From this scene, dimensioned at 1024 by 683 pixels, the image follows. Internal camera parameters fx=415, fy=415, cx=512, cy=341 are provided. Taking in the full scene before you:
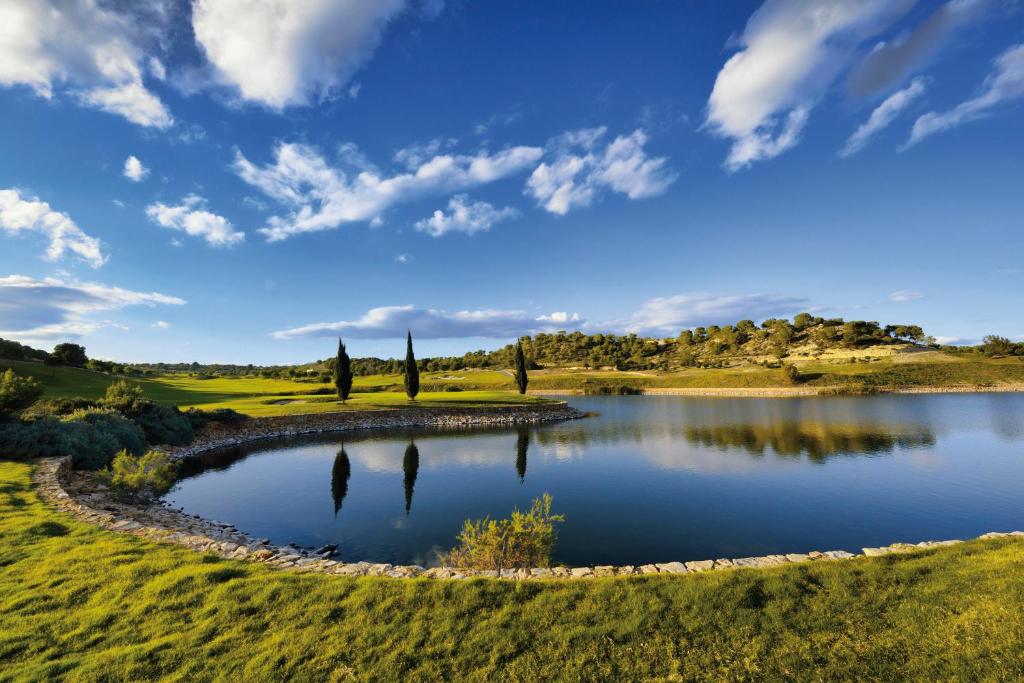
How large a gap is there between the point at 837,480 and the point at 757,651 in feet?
60.9

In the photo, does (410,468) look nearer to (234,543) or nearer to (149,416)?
(234,543)

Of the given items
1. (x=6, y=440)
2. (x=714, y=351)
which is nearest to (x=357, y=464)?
(x=6, y=440)

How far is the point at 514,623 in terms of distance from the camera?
6824 millimetres

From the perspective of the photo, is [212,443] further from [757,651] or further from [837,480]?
[837,480]

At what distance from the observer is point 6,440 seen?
18141 mm

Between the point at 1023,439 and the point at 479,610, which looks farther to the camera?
the point at 1023,439

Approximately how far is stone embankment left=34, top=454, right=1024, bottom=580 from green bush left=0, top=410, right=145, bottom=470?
86.4 inches

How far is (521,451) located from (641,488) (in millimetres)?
11580

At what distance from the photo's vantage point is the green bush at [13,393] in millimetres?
18953

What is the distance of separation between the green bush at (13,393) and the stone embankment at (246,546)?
5.13m

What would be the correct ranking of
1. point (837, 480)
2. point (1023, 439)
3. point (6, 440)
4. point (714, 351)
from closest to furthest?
1. point (6, 440)
2. point (837, 480)
3. point (1023, 439)
4. point (714, 351)

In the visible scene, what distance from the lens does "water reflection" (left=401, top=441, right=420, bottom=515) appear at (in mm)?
19078

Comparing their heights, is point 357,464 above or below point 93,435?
below

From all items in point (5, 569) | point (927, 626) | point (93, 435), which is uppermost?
point (93, 435)
